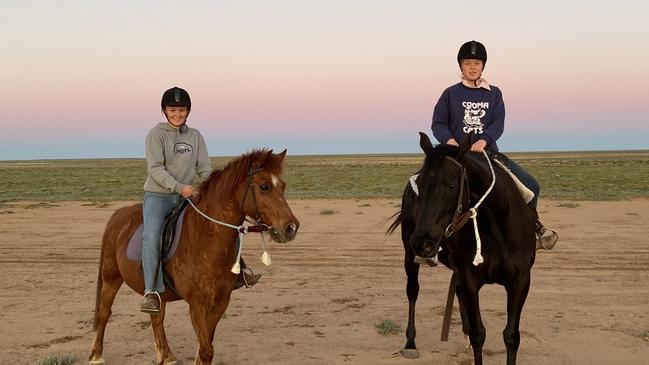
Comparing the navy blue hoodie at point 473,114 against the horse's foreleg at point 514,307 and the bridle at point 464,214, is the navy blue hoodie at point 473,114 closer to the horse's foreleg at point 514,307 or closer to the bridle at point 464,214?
the bridle at point 464,214

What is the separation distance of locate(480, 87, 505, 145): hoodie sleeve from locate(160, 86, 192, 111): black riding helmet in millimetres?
3174

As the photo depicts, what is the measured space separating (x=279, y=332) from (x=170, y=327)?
61.2 inches

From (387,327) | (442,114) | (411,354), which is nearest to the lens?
(442,114)

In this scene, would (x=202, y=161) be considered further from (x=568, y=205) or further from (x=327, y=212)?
(x=568, y=205)

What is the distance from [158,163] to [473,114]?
3431mm

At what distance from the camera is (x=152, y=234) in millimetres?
5164

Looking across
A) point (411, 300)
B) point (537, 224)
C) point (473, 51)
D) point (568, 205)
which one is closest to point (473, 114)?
point (473, 51)

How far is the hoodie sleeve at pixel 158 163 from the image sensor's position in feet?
17.0

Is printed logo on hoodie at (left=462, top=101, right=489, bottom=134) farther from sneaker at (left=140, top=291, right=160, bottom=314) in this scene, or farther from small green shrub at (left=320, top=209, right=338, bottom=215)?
small green shrub at (left=320, top=209, right=338, bottom=215)

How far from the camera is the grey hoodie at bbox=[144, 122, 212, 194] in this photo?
5248 millimetres

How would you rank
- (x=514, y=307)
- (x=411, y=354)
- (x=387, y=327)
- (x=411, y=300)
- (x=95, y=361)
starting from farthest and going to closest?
1. (x=387, y=327)
2. (x=411, y=300)
3. (x=411, y=354)
4. (x=95, y=361)
5. (x=514, y=307)

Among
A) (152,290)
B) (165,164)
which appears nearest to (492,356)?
(152,290)

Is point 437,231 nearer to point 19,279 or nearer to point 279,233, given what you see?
point 279,233

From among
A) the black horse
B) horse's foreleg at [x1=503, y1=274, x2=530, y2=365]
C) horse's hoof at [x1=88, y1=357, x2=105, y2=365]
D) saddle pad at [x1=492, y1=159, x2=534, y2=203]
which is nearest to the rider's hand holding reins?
the black horse
